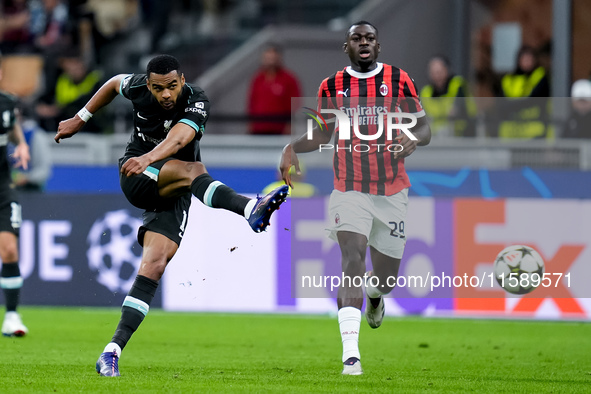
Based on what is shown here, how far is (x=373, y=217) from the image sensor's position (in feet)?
25.6

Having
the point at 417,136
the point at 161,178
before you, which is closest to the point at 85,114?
the point at 161,178

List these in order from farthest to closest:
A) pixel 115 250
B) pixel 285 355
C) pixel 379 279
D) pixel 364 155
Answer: pixel 115 250, pixel 285 355, pixel 379 279, pixel 364 155

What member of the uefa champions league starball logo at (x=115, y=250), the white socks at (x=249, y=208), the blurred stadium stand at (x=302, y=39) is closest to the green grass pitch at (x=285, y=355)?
the uefa champions league starball logo at (x=115, y=250)

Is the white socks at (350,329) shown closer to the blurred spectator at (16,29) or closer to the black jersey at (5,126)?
the black jersey at (5,126)

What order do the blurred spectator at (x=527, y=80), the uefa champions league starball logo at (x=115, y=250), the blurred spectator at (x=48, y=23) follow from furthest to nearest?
the blurred spectator at (x=48, y=23) < the blurred spectator at (x=527, y=80) < the uefa champions league starball logo at (x=115, y=250)

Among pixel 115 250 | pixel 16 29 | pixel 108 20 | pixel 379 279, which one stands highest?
pixel 108 20

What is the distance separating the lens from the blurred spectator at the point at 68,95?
1497 centimetres

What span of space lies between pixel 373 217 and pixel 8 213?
3852 mm

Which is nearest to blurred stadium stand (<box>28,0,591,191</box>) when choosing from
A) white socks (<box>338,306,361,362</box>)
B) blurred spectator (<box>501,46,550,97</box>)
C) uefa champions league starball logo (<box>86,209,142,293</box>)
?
blurred spectator (<box>501,46,550,97</box>)

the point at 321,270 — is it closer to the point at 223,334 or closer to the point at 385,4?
the point at 223,334

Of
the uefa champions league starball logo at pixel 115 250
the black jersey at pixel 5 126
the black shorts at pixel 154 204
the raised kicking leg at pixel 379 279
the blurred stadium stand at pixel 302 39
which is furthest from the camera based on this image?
the blurred stadium stand at pixel 302 39

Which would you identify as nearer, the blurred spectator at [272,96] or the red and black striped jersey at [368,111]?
the red and black striped jersey at [368,111]

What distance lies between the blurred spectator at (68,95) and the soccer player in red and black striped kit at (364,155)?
7.57m

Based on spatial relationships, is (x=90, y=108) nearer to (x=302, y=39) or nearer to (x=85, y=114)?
(x=85, y=114)
